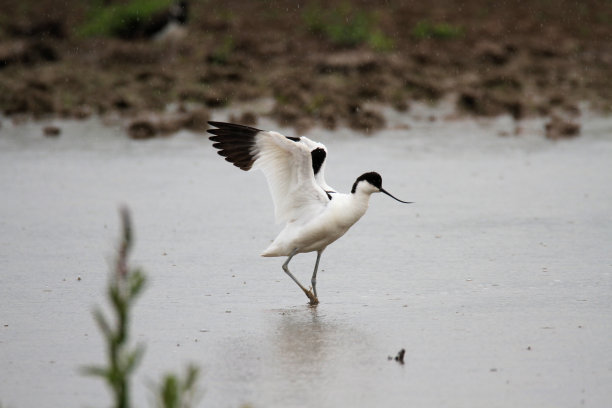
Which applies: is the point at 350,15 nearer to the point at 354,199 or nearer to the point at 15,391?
the point at 354,199

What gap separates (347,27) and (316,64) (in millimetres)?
3723

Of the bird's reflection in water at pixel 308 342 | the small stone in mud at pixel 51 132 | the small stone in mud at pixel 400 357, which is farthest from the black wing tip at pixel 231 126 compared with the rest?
the small stone in mud at pixel 51 132

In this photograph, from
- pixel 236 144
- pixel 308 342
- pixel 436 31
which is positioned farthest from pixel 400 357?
pixel 436 31

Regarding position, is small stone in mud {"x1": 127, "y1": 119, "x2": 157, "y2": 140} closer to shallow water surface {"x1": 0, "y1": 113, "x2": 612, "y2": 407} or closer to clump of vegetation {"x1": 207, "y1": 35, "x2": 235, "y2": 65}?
→ shallow water surface {"x1": 0, "y1": 113, "x2": 612, "y2": 407}

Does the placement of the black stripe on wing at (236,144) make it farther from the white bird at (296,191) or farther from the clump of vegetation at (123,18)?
the clump of vegetation at (123,18)

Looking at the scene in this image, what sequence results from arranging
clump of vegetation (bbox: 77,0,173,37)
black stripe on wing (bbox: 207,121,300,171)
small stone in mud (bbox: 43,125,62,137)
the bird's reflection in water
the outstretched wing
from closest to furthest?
the bird's reflection in water → the outstretched wing → black stripe on wing (bbox: 207,121,300,171) → small stone in mud (bbox: 43,125,62,137) → clump of vegetation (bbox: 77,0,173,37)

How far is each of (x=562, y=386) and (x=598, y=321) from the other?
1415mm

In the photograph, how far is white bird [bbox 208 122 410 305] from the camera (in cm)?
799

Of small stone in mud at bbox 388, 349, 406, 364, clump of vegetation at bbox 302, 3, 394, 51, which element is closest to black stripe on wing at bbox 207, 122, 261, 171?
small stone in mud at bbox 388, 349, 406, 364

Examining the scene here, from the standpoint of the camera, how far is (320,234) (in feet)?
26.6

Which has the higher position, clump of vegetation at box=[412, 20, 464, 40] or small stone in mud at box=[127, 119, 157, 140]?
small stone in mud at box=[127, 119, 157, 140]

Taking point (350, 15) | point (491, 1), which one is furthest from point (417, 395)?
point (491, 1)

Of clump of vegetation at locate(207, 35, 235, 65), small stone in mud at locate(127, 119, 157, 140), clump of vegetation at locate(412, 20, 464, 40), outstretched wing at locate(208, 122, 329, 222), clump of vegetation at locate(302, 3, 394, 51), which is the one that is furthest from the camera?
clump of vegetation at locate(412, 20, 464, 40)

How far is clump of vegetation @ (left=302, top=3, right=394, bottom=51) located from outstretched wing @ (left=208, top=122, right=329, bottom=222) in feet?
59.6
